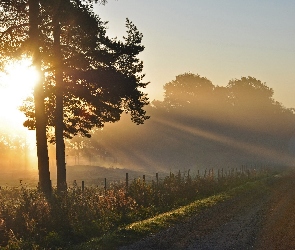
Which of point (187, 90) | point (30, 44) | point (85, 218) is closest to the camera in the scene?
point (85, 218)

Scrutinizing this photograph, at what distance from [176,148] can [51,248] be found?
10247cm

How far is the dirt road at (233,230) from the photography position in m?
12.5

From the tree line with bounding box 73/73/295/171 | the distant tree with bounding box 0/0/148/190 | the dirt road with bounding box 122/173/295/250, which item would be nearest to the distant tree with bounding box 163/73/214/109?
the tree line with bounding box 73/73/295/171

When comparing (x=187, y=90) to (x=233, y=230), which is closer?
(x=233, y=230)

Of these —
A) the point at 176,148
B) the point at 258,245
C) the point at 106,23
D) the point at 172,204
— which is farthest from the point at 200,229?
the point at 176,148

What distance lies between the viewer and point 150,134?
116562 millimetres

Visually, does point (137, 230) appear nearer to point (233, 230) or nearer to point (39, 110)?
point (233, 230)

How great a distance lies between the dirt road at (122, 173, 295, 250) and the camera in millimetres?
12455

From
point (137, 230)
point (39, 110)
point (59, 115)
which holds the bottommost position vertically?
point (137, 230)

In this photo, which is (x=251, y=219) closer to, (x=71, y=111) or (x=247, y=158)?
(x=71, y=111)

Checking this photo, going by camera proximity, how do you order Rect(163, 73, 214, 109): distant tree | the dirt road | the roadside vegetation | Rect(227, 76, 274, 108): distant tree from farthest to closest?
1. Rect(227, 76, 274, 108): distant tree
2. Rect(163, 73, 214, 109): distant tree
3. the roadside vegetation
4. the dirt road

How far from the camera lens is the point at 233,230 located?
48.1 ft

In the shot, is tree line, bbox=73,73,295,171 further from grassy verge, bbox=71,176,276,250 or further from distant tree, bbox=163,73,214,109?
grassy verge, bbox=71,176,276,250

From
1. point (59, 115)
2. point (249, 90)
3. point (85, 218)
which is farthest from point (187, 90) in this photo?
point (85, 218)
